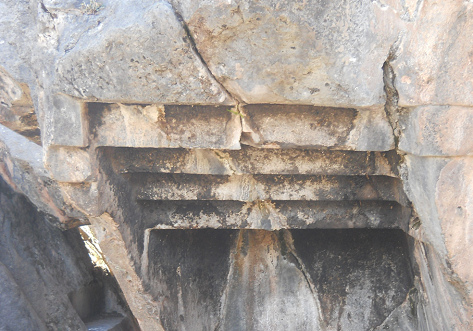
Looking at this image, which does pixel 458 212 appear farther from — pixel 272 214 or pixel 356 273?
pixel 356 273

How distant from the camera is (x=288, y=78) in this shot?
4.13ft

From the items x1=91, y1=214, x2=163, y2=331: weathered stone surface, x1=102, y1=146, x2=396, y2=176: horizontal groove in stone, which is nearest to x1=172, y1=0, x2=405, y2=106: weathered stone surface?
x1=102, y1=146, x2=396, y2=176: horizontal groove in stone

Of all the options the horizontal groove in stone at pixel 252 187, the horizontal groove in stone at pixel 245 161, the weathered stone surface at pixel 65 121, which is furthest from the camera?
the horizontal groove in stone at pixel 252 187

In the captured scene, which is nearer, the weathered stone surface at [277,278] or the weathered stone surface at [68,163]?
the weathered stone surface at [68,163]

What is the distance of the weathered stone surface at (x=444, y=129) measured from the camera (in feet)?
3.99

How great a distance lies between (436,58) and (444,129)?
0.23m

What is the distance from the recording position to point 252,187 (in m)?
1.89

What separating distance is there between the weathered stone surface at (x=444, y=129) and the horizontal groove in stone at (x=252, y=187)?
2.02 ft

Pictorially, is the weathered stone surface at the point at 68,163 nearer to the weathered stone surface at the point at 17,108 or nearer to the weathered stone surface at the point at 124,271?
the weathered stone surface at the point at 124,271

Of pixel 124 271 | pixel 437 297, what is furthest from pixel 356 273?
pixel 124 271

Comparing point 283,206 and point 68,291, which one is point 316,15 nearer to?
point 283,206

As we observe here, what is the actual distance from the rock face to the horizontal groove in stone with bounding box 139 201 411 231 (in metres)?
0.01

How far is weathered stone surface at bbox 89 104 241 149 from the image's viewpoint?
1478 mm

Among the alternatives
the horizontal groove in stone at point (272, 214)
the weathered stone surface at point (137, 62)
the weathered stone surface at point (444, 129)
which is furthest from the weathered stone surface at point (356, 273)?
the weathered stone surface at point (137, 62)
